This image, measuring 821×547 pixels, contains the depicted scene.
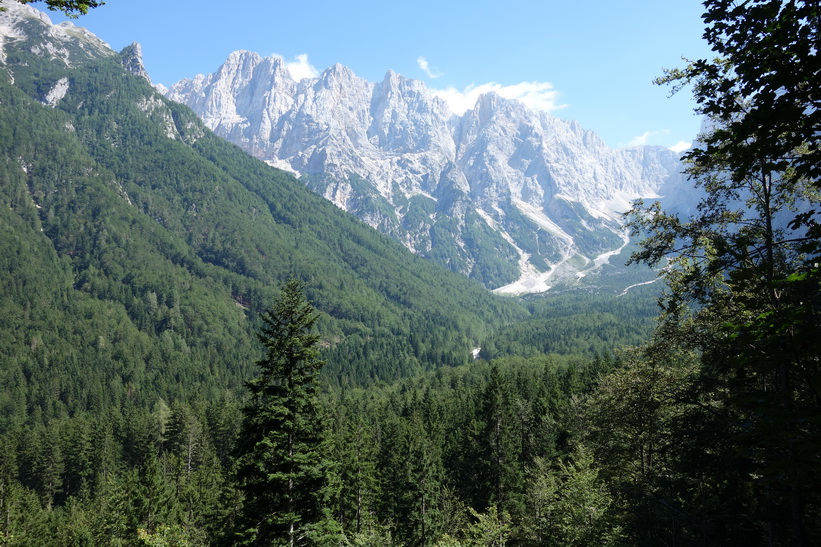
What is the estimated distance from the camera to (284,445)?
20047mm

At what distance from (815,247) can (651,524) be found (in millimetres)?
16834

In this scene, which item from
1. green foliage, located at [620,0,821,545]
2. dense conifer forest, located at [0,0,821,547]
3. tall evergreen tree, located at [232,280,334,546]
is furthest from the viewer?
tall evergreen tree, located at [232,280,334,546]

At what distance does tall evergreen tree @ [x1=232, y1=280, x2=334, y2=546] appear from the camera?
19.3m

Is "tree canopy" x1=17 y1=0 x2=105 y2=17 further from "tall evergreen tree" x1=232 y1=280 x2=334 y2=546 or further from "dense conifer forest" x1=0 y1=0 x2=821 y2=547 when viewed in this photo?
"tall evergreen tree" x1=232 y1=280 x2=334 y2=546

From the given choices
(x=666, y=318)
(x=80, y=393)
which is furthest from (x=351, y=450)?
(x=80, y=393)

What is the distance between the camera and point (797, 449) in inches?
223

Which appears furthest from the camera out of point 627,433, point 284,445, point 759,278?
point 627,433

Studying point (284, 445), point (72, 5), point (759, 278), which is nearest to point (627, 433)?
point (284, 445)

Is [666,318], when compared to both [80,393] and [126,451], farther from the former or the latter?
[80,393]

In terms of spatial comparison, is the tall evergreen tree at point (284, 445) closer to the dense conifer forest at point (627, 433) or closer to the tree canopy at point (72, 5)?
the dense conifer forest at point (627, 433)

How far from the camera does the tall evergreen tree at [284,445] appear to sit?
19297mm

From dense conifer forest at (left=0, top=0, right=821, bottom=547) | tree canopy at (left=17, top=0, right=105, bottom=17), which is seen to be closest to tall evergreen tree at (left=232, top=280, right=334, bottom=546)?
dense conifer forest at (left=0, top=0, right=821, bottom=547)

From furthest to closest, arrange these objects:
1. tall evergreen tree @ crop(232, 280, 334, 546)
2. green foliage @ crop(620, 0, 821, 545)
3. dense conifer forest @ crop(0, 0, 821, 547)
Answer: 1. tall evergreen tree @ crop(232, 280, 334, 546)
2. dense conifer forest @ crop(0, 0, 821, 547)
3. green foliage @ crop(620, 0, 821, 545)

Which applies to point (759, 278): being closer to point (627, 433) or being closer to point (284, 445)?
point (284, 445)
